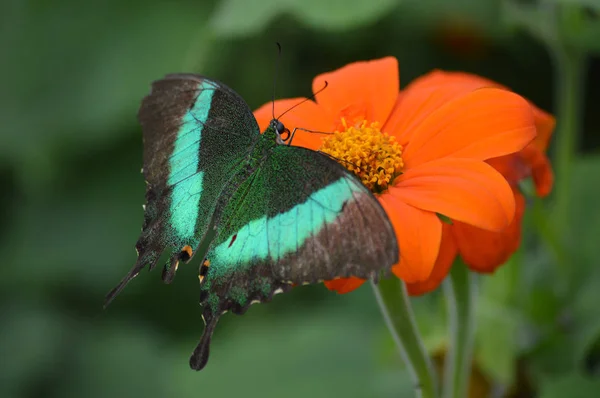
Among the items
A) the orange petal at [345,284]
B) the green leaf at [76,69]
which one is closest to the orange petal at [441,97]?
the orange petal at [345,284]

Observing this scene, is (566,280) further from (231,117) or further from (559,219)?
(231,117)

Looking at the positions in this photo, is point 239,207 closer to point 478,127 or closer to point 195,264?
point 478,127

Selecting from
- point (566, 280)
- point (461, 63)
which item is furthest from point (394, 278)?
point (461, 63)

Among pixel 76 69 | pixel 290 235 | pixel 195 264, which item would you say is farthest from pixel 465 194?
pixel 76 69

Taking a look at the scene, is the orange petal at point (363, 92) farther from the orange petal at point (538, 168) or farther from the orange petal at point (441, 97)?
the orange petal at point (538, 168)

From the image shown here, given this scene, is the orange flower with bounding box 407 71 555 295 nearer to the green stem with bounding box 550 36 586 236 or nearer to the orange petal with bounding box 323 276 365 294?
the orange petal with bounding box 323 276 365 294

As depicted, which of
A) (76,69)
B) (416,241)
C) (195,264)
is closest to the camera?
(416,241)
